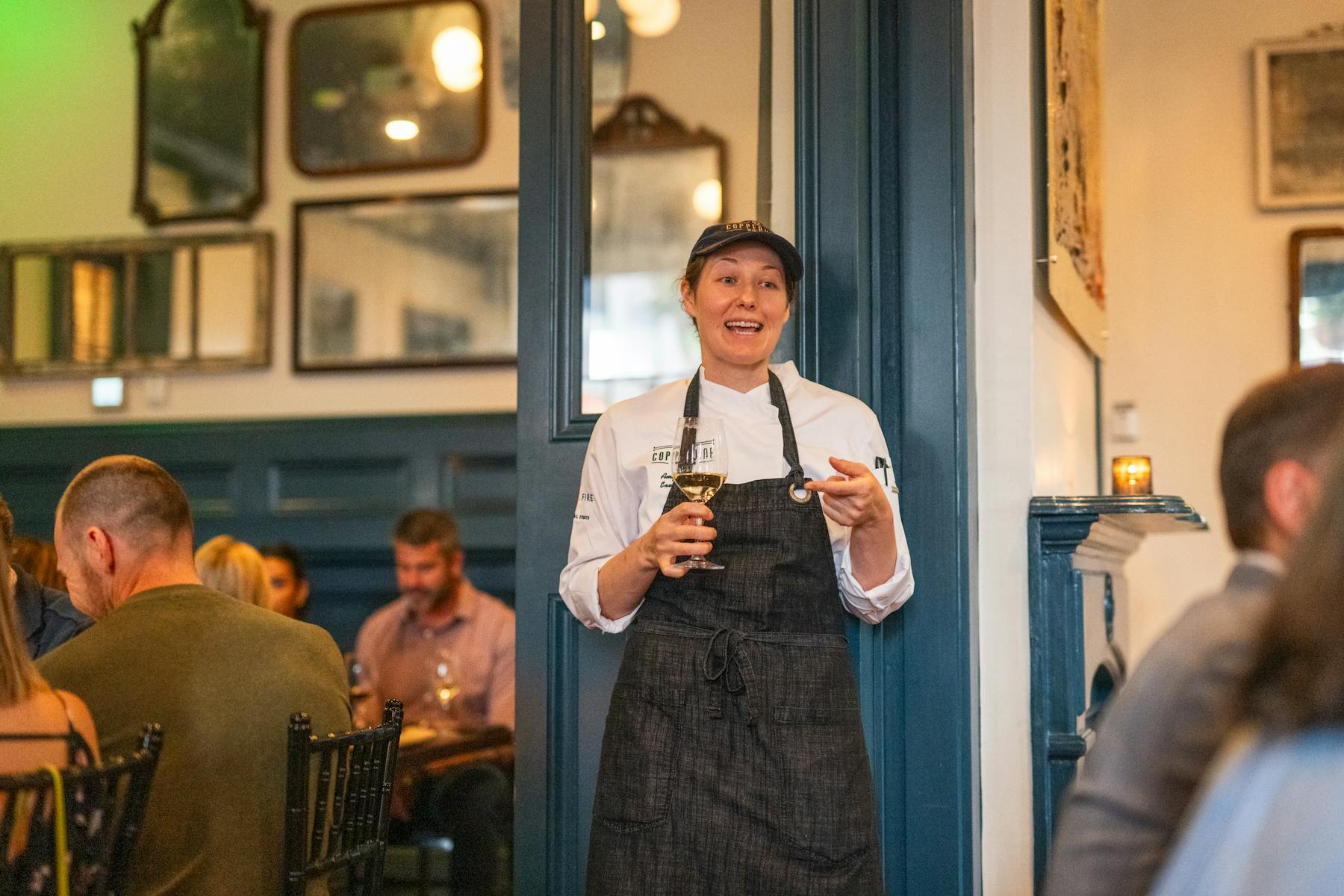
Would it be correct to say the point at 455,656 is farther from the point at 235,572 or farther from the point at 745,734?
the point at 745,734

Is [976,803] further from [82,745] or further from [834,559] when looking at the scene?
[82,745]

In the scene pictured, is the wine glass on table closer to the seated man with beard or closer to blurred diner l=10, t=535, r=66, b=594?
blurred diner l=10, t=535, r=66, b=594

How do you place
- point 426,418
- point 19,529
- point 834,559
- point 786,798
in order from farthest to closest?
point 19,529 < point 426,418 < point 834,559 < point 786,798

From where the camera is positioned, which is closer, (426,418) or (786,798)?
(786,798)

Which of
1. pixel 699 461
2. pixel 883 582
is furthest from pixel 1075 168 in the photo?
pixel 699 461

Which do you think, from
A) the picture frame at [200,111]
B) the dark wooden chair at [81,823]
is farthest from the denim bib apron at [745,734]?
the picture frame at [200,111]

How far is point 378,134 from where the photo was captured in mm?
5594

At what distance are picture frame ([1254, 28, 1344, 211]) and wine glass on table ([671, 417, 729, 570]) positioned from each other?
11.5 feet

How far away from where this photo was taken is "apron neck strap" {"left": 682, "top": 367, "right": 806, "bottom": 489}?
2.25m

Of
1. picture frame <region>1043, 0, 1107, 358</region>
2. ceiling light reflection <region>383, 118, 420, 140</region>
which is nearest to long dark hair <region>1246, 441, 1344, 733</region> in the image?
picture frame <region>1043, 0, 1107, 358</region>

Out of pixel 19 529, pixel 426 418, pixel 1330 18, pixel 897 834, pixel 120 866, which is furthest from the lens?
pixel 19 529

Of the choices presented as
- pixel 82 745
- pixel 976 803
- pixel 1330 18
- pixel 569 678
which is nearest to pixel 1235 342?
pixel 1330 18

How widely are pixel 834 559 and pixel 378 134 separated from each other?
384 cm

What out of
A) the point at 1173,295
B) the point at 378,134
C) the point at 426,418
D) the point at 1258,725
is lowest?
the point at 1258,725
